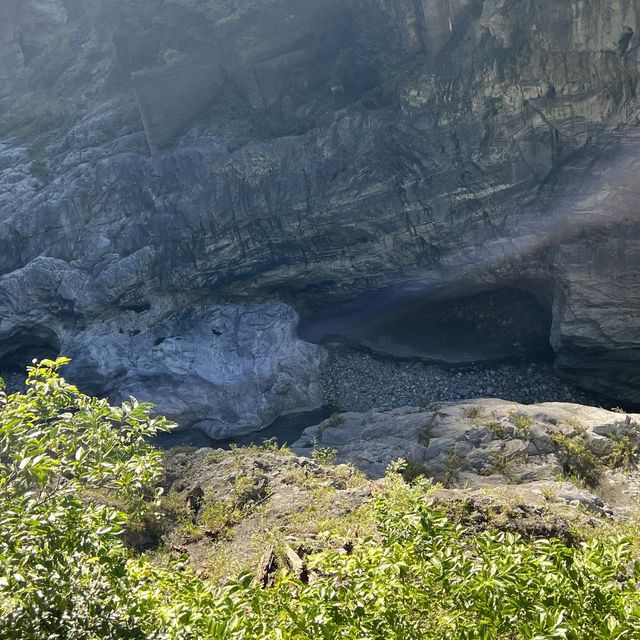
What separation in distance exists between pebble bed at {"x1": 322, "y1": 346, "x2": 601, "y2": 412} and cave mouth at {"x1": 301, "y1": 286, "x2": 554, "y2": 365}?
616mm

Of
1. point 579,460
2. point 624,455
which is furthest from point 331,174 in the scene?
point 624,455

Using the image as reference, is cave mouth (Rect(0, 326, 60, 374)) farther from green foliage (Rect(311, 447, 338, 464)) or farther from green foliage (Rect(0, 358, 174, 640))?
green foliage (Rect(0, 358, 174, 640))

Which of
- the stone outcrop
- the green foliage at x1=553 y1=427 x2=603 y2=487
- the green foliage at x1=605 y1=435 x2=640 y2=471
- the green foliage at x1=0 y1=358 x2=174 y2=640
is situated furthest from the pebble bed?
the green foliage at x1=0 y1=358 x2=174 y2=640

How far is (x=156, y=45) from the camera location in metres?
29.6

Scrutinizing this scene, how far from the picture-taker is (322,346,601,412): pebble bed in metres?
21.7

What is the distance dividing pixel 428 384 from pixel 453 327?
3.59 meters

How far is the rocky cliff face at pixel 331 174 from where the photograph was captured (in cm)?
1997

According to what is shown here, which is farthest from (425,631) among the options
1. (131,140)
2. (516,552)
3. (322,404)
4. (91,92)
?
(91,92)

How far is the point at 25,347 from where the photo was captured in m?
28.0

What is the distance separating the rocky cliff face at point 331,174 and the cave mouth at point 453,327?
844 mm

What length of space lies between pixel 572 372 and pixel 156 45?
86.1 feet

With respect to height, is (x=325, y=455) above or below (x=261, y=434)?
above

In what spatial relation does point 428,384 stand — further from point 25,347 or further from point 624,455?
point 25,347

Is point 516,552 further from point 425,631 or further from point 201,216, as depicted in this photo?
point 201,216
